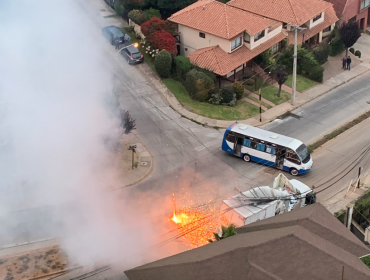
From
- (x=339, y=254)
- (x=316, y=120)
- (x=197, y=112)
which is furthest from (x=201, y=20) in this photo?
(x=339, y=254)

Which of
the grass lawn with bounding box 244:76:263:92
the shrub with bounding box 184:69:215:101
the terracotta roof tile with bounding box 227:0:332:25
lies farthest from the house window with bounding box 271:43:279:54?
the shrub with bounding box 184:69:215:101

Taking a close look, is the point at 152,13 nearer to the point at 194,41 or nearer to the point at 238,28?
the point at 194,41

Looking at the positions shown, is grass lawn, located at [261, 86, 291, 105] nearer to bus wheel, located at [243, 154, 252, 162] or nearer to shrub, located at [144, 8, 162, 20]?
bus wheel, located at [243, 154, 252, 162]

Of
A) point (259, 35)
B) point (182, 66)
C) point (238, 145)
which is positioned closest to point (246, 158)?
point (238, 145)

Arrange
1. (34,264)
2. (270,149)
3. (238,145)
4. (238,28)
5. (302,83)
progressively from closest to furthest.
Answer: (34,264) < (270,149) < (238,145) < (238,28) < (302,83)

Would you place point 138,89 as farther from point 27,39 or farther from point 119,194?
point 27,39

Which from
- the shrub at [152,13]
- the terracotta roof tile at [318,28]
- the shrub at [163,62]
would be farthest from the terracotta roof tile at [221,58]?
the shrub at [152,13]
